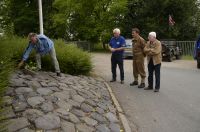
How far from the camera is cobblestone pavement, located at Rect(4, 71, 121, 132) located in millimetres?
7521

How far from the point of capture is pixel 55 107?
862 centimetres

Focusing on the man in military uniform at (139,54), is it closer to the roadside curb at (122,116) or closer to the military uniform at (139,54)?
the military uniform at (139,54)

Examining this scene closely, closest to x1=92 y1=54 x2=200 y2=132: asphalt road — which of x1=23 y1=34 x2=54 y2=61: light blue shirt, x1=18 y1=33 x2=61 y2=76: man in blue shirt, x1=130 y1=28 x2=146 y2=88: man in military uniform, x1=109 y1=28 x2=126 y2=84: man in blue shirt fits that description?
x1=130 y1=28 x2=146 y2=88: man in military uniform

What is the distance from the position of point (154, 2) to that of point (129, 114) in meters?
31.7

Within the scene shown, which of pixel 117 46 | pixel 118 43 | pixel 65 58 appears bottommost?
pixel 65 58

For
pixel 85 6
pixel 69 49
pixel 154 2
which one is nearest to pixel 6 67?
pixel 69 49

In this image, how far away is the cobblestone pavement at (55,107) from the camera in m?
7.52

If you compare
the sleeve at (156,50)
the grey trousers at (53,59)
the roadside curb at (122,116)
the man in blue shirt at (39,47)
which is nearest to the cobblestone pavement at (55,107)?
the roadside curb at (122,116)

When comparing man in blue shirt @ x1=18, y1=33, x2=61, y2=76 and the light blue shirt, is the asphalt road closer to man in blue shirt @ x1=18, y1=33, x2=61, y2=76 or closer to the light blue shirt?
man in blue shirt @ x1=18, y1=33, x2=61, y2=76

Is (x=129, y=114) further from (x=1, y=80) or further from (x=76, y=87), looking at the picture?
(x=1, y=80)

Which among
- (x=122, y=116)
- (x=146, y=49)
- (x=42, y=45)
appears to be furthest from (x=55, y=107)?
(x=146, y=49)

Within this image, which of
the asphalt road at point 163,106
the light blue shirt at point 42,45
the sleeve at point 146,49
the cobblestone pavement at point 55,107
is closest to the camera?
the cobblestone pavement at point 55,107

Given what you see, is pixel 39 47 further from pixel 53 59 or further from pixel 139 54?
→ pixel 139 54

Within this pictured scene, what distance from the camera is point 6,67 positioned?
306 inches
